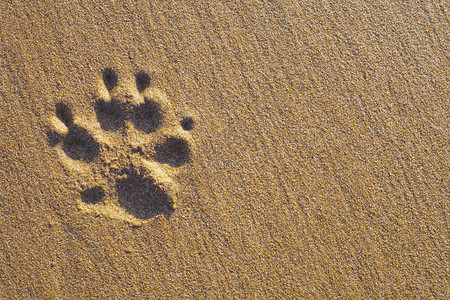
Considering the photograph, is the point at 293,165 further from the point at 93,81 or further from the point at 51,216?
the point at 51,216

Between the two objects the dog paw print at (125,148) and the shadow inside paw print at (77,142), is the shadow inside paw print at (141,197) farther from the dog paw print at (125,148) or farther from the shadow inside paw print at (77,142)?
the shadow inside paw print at (77,142)

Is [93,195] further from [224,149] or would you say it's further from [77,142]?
[224,149]

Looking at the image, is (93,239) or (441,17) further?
(441,17)

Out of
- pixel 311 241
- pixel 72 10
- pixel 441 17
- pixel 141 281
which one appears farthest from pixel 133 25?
pixel 441 17

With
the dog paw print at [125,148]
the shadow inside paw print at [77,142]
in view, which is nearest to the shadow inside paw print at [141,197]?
the dog paw print at [125,148]

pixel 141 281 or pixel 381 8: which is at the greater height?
pixel 381 8

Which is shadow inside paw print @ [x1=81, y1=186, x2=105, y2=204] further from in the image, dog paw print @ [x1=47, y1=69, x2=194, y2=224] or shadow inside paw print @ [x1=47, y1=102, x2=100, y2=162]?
shadow inside paw print @ [x1=47, y1=102, x2=100, y2=162]

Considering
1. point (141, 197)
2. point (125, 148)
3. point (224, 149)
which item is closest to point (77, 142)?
point (125, 148)

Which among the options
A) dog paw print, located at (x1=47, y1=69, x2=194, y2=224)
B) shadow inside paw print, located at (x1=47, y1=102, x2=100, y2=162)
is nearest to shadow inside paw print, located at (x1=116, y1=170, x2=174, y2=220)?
dog paw print, located at (x1=47, y1=69, x2=194, y2=224)
